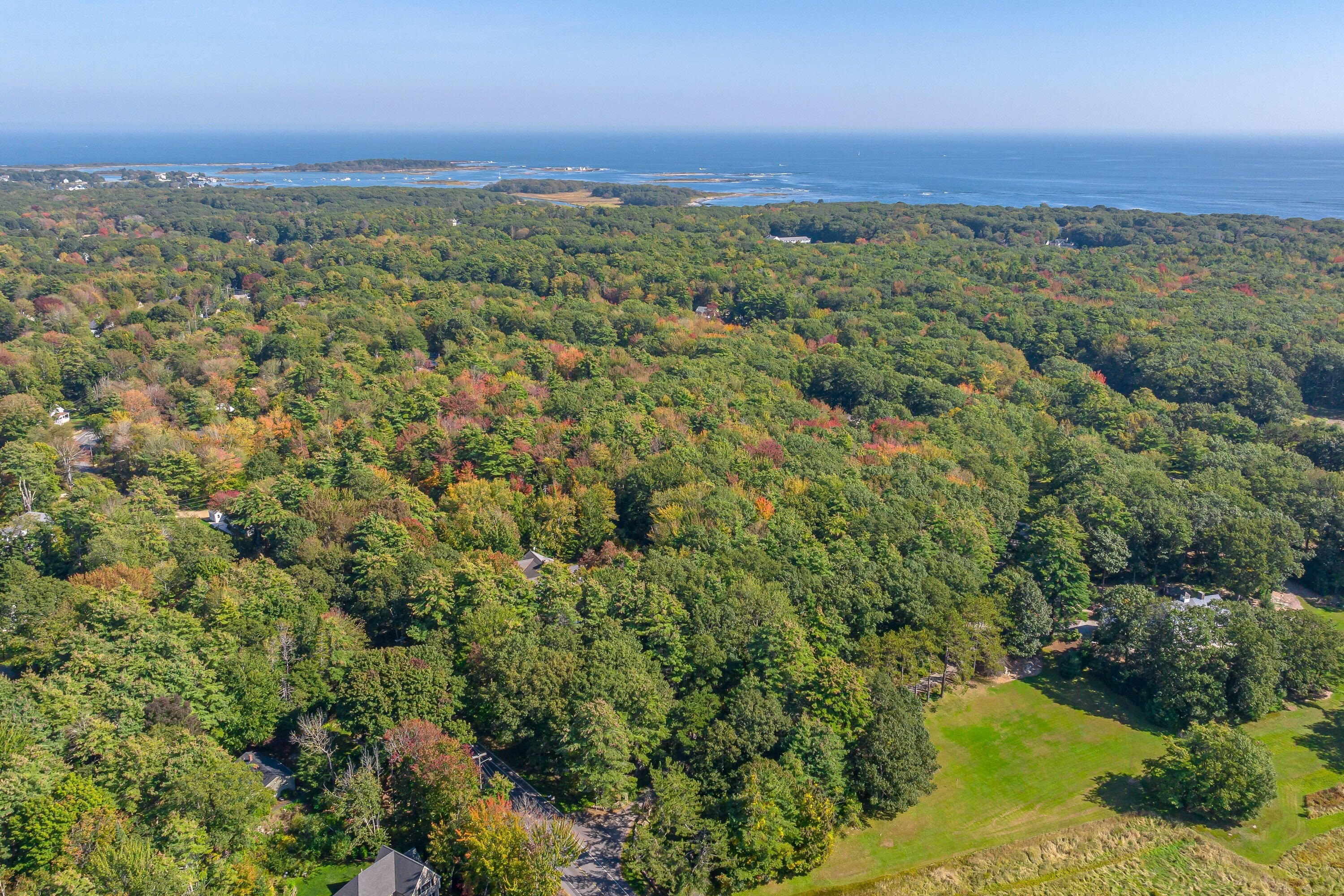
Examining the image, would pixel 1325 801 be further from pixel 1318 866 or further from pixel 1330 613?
pixel 1330 613

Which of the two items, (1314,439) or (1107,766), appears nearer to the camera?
(1107,766)

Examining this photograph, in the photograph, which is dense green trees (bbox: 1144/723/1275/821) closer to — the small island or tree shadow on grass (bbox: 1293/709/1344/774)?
tree shadow on grass (bbox: 1293/709/1344/774)

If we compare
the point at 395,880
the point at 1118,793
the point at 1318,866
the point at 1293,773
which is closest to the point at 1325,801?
the point at 1293,773

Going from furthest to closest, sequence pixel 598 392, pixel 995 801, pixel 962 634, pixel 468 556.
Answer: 1. pixel 598 392
2. pixel 468 556
3. pixel 962 634
4. pixel 995 801

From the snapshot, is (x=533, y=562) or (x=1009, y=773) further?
(x=533, y=562)

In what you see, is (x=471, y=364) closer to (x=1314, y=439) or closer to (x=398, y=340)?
(x=398, y=340)

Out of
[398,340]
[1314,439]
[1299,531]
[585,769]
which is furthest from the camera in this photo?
[398,340]

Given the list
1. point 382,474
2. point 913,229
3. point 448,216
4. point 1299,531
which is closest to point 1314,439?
point 1299,531
